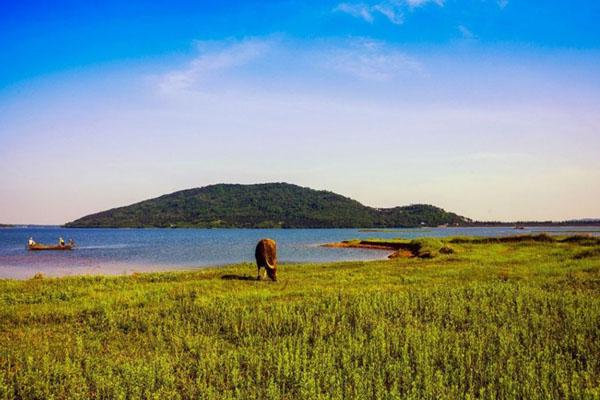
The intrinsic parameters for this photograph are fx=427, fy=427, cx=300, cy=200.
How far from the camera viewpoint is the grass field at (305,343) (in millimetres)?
8055

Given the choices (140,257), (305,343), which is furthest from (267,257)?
(140,257)

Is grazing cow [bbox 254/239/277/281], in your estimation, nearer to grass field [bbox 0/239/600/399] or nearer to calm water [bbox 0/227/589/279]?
grass field [bbox 0/239/600/399]

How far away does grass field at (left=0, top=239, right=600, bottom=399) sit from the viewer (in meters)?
8.05

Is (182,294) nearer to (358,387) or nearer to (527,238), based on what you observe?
(358,387)

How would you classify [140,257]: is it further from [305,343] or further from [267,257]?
[305,343]

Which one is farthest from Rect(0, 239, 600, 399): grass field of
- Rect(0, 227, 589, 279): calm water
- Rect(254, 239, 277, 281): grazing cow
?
Rect(0, 227, 589, 279): calm water

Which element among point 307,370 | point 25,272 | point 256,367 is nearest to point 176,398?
point 256,367

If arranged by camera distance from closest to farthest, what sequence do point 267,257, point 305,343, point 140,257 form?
point 305,343
point 267,257
point 140,257

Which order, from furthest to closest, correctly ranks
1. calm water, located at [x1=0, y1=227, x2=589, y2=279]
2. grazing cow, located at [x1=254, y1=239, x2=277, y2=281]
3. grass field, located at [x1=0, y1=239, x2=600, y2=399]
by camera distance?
calm water, located at [x1=0, y1=227, x2=589, y2=279]
grazing cow, located at [x1=254, y1=239, x2=277, y2=281]
grass field, located at [x1=0, y1=239, x2=600, y2=399]

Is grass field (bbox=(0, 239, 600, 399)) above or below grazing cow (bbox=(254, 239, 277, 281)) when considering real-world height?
below

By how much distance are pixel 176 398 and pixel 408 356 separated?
5.02 meters

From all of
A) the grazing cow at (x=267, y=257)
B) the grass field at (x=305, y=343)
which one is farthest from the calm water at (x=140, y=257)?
the grass field at (x=305, y=343)

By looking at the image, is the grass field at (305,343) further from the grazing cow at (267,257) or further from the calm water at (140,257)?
the calm water at (140,257)

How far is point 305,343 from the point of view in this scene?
414 inches
